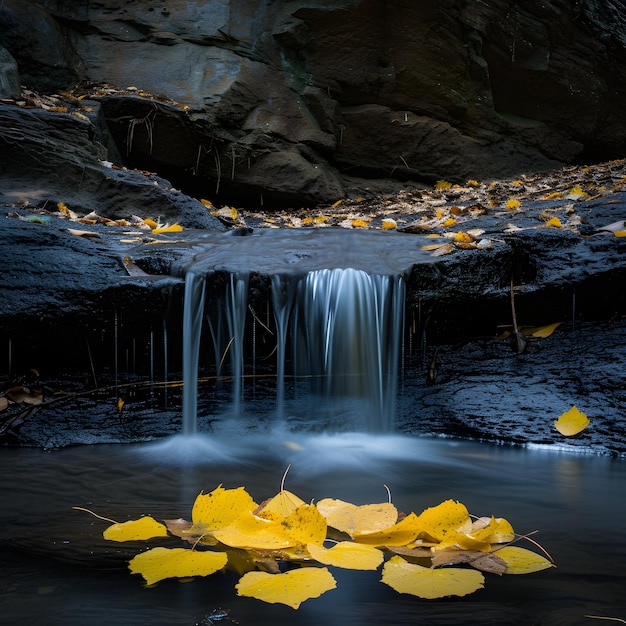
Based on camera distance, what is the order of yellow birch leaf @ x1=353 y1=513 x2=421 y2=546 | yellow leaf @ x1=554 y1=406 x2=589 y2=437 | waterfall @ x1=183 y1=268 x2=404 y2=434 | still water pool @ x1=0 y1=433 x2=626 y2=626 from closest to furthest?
A: still water pool @ x1=0 y1=433 x2=626 y2=626 → yellow birch leaf @ x1=353 y1=513 x2=421 y2=546 → yellow leaf @ x1=554 y1=406 x2=589 y2=437 → waterfall @ x1=183 y1=268 x2=404 y2=434

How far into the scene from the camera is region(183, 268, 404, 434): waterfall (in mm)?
2988

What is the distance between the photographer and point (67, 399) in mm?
2797

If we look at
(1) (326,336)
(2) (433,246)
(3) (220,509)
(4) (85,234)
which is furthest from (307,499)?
(4) (85,234)

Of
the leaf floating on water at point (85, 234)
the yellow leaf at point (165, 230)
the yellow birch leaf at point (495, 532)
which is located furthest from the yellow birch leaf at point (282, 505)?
the yellow leaf at point (165, 230)

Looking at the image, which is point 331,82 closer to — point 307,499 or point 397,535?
point 307,499

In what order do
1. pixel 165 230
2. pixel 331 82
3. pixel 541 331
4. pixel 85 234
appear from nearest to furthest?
pixel 541 331 < pixel 85 234 < pixel 165 230 < pixel 331 82

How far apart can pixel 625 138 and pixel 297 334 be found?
31.5 ft

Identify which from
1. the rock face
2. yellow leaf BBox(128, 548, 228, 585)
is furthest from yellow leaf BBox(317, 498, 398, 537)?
the rock face

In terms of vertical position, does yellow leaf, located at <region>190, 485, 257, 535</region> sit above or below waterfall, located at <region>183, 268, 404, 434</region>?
below

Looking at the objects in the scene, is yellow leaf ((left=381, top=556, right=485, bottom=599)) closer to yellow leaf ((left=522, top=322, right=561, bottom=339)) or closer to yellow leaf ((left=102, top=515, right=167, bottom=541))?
yellow leaf ((left=102, top=515, right=167, bottom=541))

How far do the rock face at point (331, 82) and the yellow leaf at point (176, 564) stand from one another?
6.54 m

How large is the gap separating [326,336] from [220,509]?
5.70 feet

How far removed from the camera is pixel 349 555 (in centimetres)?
120

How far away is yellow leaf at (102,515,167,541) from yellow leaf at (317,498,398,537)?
0.43m
